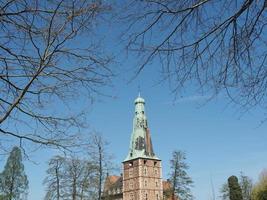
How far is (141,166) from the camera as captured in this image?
81.4 meters

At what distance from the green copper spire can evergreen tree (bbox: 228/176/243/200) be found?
29.7 metres

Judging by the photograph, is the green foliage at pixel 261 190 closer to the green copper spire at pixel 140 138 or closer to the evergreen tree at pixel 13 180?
the evergreen tree at pixel 13 180

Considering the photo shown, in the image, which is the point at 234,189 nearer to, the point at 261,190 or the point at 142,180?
the point at 261,190

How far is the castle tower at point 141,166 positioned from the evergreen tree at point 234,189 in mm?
28070

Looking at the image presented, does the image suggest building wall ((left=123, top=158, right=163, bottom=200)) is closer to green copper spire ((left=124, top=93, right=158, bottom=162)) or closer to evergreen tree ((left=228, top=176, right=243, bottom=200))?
green copper spire ((left=124, top=93, right=158, bottom=162))

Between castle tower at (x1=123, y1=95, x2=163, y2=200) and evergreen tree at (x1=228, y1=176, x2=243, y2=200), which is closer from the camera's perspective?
evergreen tree at (x1=228, y1=176, x2=243, y2=200)

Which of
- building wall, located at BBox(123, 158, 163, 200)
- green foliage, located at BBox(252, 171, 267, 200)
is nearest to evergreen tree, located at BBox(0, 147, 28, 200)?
green foliage, located at BBox(252, 171, 267, 200)

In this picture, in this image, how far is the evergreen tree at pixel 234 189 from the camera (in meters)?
54.0

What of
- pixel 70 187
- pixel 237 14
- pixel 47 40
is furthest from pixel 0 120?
pixel 70 187

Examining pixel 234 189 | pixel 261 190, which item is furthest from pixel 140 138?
pixel 261 190

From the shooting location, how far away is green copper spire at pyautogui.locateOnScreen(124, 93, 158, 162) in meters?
83.4

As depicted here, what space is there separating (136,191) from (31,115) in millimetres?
77902

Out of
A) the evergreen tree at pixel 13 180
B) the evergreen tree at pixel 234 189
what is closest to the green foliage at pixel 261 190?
the evergreen tree at pixel 234 189

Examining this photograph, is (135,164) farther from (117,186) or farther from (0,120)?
(0,120)
